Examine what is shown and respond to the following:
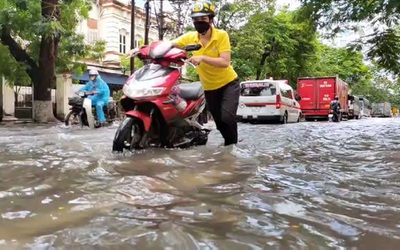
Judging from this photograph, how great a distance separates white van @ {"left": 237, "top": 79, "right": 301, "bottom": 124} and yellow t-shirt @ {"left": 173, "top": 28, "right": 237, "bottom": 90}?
12.0 metres

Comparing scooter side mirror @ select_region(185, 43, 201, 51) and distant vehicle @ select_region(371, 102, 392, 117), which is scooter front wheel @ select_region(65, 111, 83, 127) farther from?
distant vehicle @ select_region(371, 102, 392, 117)

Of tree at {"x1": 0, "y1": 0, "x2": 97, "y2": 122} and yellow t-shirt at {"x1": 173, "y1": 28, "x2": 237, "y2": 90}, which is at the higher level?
tree at {"x1": 0, "y1": 0, "x2": 97, "y2": 122}

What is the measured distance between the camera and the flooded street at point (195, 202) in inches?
80.5

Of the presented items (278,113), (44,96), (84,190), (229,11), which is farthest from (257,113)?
(84,190)

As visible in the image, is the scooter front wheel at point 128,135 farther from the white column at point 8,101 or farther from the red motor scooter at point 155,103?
the white column at point 8,101

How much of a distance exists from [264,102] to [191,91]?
11.9 m

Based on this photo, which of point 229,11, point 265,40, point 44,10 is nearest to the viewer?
point 44,10

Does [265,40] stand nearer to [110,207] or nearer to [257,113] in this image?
[257,113]

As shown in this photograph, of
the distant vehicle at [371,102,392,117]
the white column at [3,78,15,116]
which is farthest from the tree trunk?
the distant vehicle at [371,102,392,117]

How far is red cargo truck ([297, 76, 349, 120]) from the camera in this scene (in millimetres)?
26141

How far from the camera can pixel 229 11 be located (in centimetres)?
2553

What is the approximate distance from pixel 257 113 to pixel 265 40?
1185 centimetres

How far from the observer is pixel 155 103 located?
4.80m

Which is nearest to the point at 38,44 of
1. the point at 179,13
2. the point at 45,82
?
the point at 45,82
